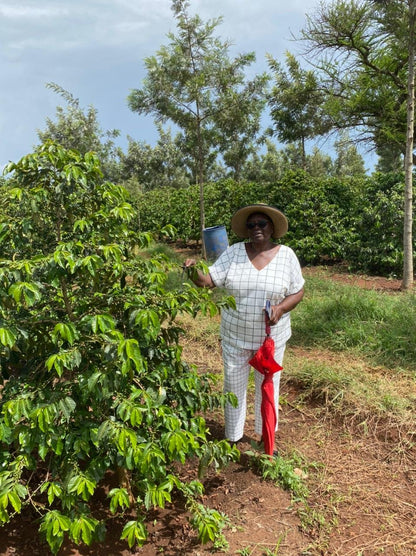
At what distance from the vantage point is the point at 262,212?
2600mm

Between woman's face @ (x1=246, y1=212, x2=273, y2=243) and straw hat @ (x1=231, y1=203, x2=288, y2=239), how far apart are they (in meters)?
0.04

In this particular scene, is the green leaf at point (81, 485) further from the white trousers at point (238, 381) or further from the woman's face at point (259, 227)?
the woman's face at point (259, 227)

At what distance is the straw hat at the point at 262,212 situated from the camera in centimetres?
255

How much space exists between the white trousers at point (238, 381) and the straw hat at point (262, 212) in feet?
2.46

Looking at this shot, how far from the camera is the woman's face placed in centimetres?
254

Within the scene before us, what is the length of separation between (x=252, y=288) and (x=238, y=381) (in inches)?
25.2

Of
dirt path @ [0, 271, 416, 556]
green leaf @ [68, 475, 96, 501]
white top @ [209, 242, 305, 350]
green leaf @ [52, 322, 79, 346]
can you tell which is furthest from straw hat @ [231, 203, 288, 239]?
green leaf @ [68, 475, 96, 501]

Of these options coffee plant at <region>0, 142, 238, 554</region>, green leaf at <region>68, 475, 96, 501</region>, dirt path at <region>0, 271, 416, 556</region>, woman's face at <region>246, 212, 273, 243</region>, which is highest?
woman's face at <region>246, 212, 273, 243</region>

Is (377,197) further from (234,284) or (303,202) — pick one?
(234,284)

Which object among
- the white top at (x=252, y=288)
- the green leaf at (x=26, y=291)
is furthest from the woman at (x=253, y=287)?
the green leaf at (x=26, y=291)

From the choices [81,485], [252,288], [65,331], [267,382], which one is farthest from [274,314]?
[81,485]

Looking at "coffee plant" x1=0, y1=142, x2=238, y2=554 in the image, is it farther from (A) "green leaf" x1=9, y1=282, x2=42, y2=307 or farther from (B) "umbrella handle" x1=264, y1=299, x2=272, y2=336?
(B) "umbrella handle" x1=264, y1=299, x2=272, y2=336

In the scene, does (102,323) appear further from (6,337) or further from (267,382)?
(267,382)

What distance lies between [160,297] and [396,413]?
2171 mm
